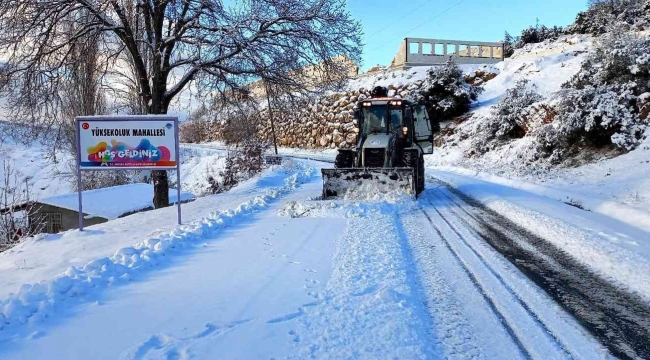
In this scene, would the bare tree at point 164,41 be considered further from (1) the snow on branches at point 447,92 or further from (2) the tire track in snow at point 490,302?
(1) the snow on branches at point 447,92

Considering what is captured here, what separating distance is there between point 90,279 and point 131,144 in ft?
14.1

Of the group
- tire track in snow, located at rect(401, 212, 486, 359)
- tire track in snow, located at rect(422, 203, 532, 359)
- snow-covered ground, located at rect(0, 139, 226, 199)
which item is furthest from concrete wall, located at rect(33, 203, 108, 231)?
tire track in snow, located at rect(422, 203, 532, 359)

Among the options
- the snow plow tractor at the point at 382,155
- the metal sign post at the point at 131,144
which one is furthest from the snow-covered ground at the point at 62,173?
the metal sign post at the point at 131,144

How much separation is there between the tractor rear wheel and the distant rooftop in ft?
22.1

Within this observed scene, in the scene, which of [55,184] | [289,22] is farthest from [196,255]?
[55,184]

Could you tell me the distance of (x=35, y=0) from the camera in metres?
10.1

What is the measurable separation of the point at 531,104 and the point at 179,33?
14.6m

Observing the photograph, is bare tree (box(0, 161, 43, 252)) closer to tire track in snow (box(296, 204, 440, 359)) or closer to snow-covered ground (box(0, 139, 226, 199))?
snow-covered ground (box(0, 139, 226, 199))

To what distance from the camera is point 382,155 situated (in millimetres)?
11492

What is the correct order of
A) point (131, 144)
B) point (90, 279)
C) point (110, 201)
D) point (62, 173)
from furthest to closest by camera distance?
1. point (62, 173)
2. point (110, 201)
3. point (131, 144)
4. point (90, 279)

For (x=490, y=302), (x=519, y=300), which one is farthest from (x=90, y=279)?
(x=519, y=300)

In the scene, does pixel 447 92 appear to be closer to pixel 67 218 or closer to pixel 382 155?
pixel 382 155

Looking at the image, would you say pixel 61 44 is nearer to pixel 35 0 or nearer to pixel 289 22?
pixel 35 0

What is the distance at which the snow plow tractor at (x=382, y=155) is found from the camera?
10789mm
